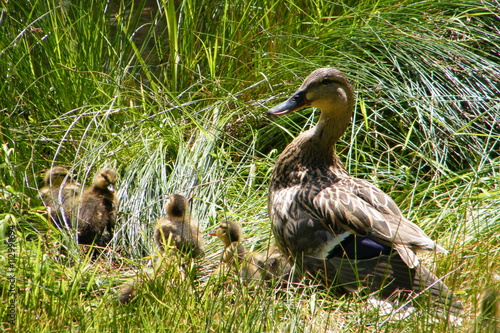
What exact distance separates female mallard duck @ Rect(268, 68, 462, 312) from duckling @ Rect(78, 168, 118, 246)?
3.37 feet

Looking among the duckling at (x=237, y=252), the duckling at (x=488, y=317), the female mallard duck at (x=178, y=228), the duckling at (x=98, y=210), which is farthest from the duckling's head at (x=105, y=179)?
the duckling at (x=488, y=317)

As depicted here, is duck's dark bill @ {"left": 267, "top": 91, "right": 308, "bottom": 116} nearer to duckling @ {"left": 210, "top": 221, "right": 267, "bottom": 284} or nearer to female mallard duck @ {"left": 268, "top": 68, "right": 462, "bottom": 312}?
female mallard duck @ {"left": 268, "top": 68, "right": 462, "bottom": 312}

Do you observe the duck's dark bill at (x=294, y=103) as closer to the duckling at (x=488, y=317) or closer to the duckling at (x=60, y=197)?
the duckling at (x=60, y=197)

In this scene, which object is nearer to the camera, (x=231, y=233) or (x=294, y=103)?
(x=231, y=233)

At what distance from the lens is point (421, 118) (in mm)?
4305

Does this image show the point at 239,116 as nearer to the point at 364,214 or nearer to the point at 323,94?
the point at 323,94

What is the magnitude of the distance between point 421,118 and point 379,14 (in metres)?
0.96

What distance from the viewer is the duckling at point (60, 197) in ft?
12.9

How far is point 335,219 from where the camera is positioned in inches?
128

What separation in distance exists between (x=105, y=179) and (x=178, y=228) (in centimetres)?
60

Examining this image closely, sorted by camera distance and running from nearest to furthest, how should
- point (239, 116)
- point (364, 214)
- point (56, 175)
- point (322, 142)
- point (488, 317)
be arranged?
point (488, 317) → point (364, 214) → point (322, 142) → point (56, 175) → point (239, 116)

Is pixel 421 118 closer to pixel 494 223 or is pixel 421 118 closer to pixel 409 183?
pixel 409 183

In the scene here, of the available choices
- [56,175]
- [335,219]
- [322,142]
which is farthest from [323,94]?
[56,175]

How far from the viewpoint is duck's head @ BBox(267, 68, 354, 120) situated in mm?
3682
